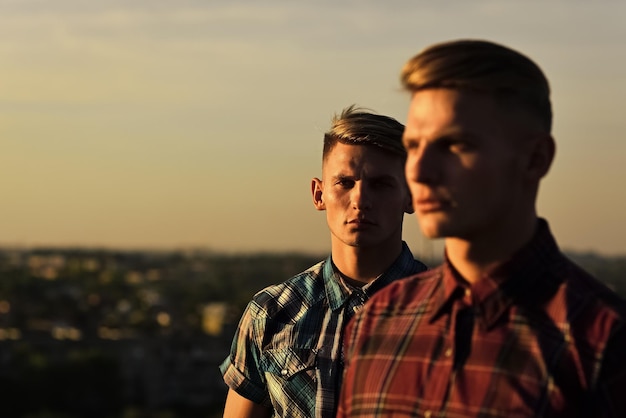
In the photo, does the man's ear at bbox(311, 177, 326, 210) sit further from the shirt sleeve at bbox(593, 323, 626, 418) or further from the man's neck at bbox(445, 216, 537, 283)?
the shirt sleeve at bbox(593, 323, 626, 418)

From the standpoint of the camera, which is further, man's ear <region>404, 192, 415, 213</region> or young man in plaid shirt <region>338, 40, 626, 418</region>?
man's ear <region>404, 192, 415, 213</region>

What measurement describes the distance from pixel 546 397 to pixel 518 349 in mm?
149

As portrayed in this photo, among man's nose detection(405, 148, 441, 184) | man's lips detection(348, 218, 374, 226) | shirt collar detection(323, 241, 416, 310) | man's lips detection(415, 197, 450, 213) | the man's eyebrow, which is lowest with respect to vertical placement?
shirt collar detection(323, 241, 416, 310)

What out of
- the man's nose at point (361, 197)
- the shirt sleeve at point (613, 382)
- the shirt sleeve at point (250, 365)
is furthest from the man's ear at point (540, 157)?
the shirt sleeve at point (250, 365)

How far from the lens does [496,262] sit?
156 inches

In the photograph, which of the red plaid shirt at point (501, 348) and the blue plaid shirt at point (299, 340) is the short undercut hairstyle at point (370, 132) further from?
the red plaid shirt at point (501, 348)

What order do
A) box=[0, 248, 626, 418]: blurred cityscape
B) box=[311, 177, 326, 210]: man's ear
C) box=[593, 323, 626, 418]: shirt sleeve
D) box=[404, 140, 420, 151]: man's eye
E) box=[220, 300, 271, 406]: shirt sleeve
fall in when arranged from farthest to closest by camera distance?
box=[0, 248, 626, 418]: blurred cityscape → box=[311, 177, 326, 210]: man's ear → box=[220, 300, 271, 406]: shirt sleeve → box=[404, 140, 420, 151]: man's eye → box=[593, 323, 626, 418]: shirt sleeve

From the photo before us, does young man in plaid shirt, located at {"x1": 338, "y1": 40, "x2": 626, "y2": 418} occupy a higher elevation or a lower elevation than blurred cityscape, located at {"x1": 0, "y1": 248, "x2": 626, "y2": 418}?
higher

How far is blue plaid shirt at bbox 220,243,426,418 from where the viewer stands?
19.5ft

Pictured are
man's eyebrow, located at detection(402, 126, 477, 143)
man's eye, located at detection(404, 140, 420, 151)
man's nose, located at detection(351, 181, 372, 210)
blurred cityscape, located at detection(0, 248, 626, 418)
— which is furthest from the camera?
blurred cityscape, located at detection(0, 248, 626, 418)

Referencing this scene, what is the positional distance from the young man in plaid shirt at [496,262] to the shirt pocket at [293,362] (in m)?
1.92

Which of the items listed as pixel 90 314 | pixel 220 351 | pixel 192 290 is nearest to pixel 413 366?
pixel 220 351

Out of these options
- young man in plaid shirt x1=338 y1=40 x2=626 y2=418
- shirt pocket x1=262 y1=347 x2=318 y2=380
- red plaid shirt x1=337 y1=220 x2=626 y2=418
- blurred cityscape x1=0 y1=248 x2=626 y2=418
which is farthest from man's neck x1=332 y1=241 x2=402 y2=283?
blurred cityscape x1=0 y1=248 x2=626 y2=418

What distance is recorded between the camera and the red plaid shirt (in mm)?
3746
